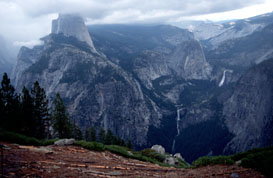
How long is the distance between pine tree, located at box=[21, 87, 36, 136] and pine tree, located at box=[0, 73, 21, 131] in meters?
0.93

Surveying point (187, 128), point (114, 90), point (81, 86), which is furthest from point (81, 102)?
point (187, 128)

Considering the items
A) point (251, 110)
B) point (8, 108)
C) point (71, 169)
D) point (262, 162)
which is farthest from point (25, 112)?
point (251, 110)

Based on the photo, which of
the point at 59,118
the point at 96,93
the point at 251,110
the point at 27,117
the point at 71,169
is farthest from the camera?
the point at 96,93

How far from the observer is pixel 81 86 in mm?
175125

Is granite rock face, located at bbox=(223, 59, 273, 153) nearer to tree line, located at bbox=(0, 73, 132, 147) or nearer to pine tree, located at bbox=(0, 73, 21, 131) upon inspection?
tree line, located at bbox=(0, 73, 132, 147)

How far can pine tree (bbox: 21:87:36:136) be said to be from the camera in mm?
35872

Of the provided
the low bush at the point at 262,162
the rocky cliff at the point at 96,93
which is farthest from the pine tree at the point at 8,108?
the rocky cliff at the point at 96,93

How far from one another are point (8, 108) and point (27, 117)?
411 centimetres

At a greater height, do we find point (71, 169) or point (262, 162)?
point (262, 162)

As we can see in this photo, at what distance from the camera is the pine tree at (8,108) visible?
112 ft

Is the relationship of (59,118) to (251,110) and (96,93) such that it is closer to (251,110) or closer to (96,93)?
(96,93)

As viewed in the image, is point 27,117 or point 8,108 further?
point 8,108

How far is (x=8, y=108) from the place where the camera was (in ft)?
123

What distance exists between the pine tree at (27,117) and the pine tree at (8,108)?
36.5 inches
